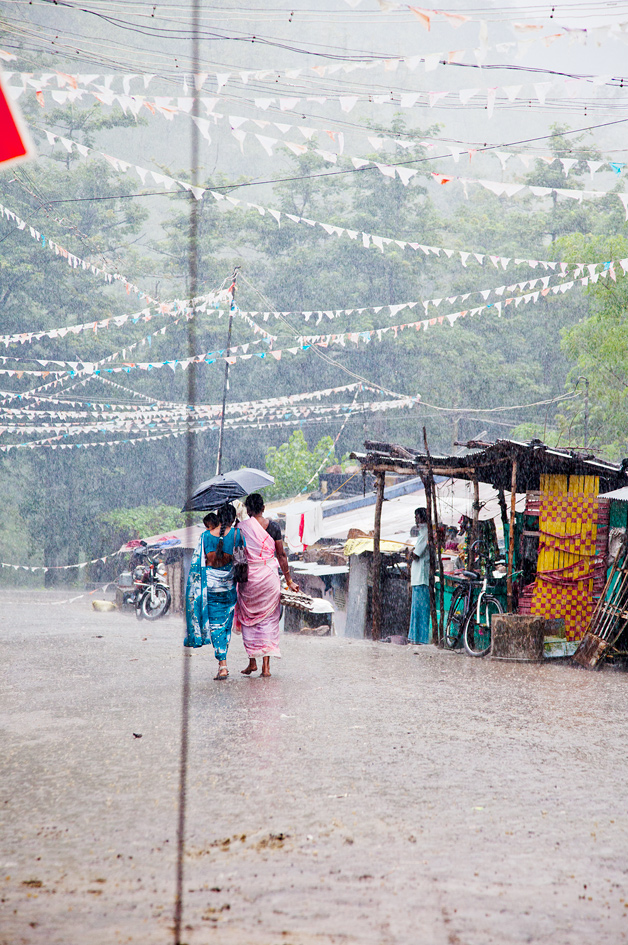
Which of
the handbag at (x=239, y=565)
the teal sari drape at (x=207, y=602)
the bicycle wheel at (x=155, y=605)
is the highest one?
the handbag at (x=239, y=565)

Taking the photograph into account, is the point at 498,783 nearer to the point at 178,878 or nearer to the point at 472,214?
the point at 178,878

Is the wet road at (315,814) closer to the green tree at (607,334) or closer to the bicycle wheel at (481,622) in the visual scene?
the bicycle wheel at (481,622)

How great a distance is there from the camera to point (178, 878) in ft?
11.5

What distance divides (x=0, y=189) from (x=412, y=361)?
18573 mm

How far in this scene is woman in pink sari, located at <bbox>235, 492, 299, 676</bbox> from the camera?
8.25m

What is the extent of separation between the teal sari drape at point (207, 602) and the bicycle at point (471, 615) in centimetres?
434

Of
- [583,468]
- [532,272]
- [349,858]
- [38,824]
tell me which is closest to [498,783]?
[349,858]

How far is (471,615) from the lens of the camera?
11.7 meters

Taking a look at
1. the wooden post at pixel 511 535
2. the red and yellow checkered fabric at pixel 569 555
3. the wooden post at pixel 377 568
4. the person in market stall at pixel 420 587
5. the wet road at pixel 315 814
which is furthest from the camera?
the wooden post at pixel 377 568

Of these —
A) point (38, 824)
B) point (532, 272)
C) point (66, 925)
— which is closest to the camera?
point (66, 925)

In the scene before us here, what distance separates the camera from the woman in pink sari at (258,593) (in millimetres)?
8250

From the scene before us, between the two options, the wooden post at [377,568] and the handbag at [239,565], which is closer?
the handbag at [239,565]

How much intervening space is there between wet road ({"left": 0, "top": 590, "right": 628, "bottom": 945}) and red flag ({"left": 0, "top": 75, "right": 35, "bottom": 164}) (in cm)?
295

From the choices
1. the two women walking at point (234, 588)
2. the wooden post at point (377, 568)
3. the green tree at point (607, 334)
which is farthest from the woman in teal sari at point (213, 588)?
the green tree at point (607, 334)
